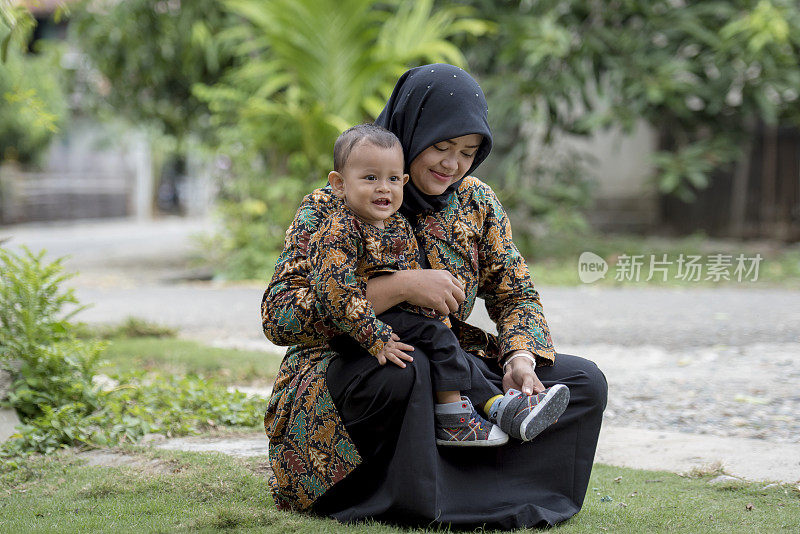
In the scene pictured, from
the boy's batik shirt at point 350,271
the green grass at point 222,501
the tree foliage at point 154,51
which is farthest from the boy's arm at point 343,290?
the tree foliage at point 154,51

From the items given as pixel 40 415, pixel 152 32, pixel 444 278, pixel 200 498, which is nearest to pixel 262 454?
pixel 200 498

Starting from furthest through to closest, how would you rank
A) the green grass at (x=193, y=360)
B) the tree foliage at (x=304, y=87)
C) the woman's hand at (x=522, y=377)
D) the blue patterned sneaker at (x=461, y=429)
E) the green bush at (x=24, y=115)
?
the green bush at (x=24, y=115) < the tree foliage at (x=304, y=87) < the green grass at (x=193, y=360) < the woman's hand at (x=522, y=377) < the blue patterned sneaker at (x=461, y=429)

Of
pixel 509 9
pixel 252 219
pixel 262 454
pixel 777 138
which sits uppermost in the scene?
pixel 509 9

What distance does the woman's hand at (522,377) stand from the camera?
2535 mm

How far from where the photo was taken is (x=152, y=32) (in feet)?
36.6

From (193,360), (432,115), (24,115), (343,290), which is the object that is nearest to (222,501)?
(343,290)

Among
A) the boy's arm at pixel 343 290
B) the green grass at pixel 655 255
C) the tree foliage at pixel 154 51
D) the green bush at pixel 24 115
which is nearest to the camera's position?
the boy's arm at pixel 343 290

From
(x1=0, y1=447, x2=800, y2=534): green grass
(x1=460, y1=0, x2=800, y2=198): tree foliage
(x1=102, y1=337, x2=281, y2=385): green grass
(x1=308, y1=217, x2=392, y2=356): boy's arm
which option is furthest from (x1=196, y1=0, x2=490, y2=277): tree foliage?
(x1=308, y1=217, x2=392, y2=356): boy's arm

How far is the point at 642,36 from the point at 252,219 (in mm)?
4625

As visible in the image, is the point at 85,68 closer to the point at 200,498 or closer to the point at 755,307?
the point at 755,307

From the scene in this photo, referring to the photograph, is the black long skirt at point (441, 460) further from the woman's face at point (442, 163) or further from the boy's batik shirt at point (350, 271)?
the woman's face at point (442, 163)

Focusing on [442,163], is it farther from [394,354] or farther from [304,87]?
[304,87]

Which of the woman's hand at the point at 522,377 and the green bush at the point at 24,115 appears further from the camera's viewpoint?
the green bush at the point at 24,115

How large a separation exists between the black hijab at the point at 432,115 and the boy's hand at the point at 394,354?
47cm
